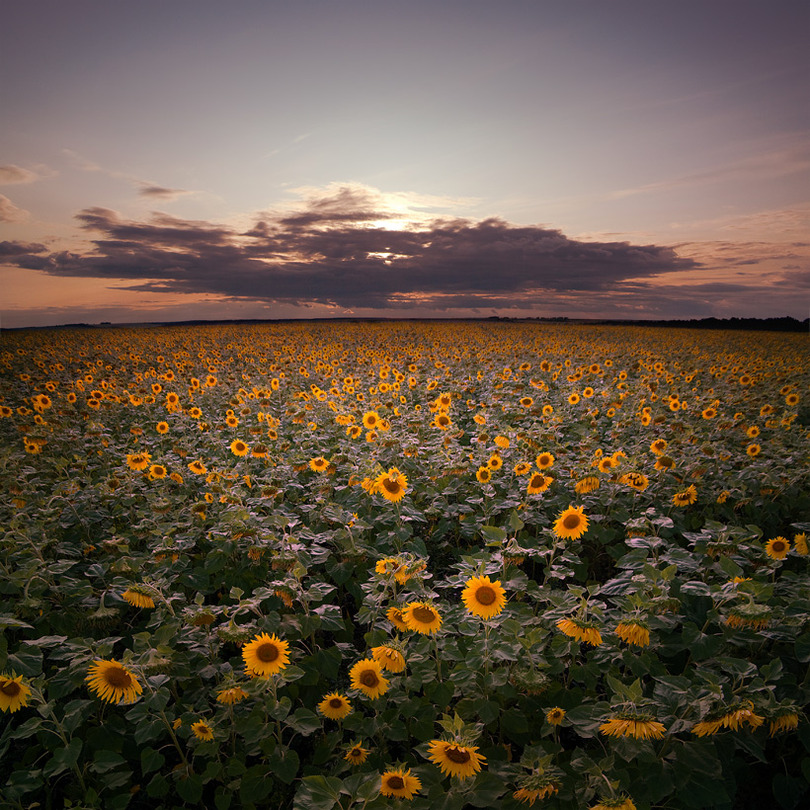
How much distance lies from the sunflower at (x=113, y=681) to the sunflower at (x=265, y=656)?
587 mm

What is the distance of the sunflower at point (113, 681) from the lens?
241cm

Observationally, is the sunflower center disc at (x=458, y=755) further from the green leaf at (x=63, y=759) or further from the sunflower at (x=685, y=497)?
the sunflower at (x=685, y=497)

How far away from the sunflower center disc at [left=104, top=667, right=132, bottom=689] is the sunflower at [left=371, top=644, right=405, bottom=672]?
1375 millimetres

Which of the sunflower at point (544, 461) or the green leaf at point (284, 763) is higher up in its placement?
the sunflower at point (544, 461)

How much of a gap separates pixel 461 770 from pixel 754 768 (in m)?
1.97

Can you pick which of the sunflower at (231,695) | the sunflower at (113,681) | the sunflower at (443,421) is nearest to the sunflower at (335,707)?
the sunflower at (231,695)

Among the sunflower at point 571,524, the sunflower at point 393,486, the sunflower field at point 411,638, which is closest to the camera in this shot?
→ the sunflower field at point 411,638

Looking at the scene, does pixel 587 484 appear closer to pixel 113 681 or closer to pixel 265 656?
pixel 265 656

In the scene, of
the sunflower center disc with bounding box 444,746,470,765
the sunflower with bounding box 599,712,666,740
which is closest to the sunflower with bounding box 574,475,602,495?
the sunflower with bounding box 599,712,666,740

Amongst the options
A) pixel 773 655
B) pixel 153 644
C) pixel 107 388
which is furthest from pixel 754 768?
pixel 107 388

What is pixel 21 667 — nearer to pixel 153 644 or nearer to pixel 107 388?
pixel 153 644

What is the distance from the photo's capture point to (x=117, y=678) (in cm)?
242

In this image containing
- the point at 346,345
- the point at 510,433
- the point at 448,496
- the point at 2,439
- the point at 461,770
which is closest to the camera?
the point at 461,770

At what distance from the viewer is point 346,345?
2461 centimetres
